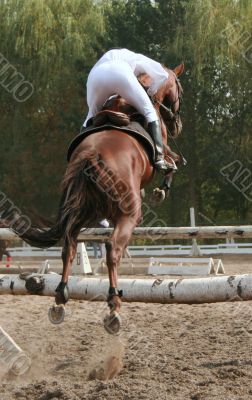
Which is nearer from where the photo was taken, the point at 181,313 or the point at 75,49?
the point at 181,313

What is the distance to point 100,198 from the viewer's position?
16.4 ft

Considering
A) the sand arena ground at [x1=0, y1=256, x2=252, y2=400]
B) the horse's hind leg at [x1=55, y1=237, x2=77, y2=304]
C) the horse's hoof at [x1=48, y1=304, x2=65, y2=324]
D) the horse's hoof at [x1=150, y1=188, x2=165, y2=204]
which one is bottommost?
the sand arena ground at [x1=0, y1=256, x2=252, y2=400]

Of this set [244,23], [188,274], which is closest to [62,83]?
[244,23]

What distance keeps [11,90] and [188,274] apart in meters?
23.6

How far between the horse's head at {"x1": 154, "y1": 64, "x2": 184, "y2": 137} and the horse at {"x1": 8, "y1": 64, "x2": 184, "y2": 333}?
156cm

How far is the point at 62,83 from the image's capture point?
33875 mm

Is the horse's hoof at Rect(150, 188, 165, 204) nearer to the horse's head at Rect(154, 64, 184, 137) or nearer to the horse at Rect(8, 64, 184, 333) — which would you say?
the horse at Rect(8, 64, 184, 333)

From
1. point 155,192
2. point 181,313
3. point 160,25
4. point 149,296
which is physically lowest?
point 181,313

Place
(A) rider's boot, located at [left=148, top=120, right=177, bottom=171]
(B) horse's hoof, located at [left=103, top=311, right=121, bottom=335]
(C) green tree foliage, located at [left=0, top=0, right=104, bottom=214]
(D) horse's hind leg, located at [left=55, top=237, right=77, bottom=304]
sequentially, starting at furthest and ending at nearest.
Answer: (C) green tree foliage, located at [left=0, top=0, right=104, bottom=214] → (A) rider's boot, located at [left=148, top=120, right=177, bottom=171] → (D) horse's hind leg, located at [left=55, top=237, right=77, bottom=304] → (B) horse's hoof, located at [left=103, top=311, right=121, bottom=335]

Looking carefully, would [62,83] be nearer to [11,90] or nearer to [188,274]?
[11,90]

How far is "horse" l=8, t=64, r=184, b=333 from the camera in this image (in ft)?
15.8

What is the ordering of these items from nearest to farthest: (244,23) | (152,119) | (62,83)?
(152,119)
(244,23)
(62,83)

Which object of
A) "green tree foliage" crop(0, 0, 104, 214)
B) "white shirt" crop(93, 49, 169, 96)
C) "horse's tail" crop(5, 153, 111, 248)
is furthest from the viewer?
"green tree foliage" crop(0, 0, 104, 214)

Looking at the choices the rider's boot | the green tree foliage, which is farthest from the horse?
the green tree foliage
